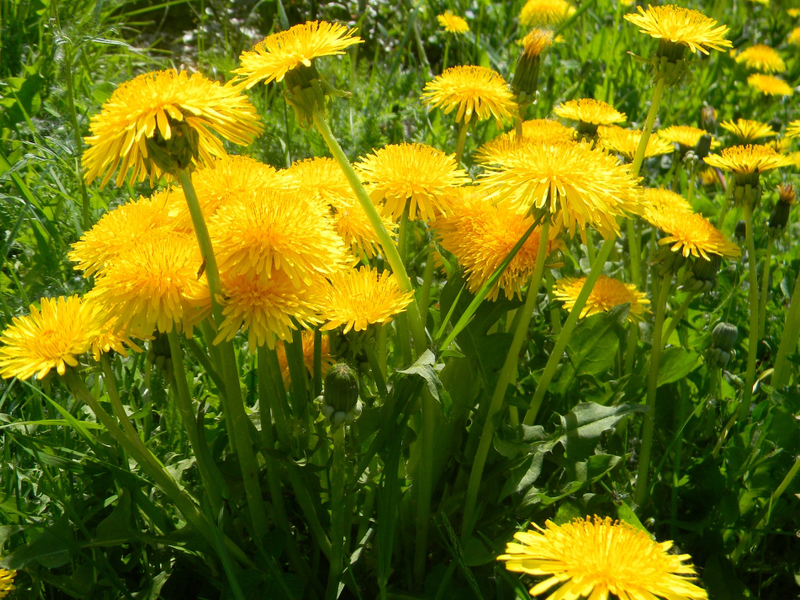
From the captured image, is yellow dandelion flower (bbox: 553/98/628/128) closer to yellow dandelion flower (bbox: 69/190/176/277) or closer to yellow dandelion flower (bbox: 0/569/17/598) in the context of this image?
yellow dandelion flower (bbox: 69/190/176/277)

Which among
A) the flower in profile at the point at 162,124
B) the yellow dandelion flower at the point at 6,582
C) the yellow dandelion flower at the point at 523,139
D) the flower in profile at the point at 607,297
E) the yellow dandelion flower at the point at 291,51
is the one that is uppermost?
the yellow dandelion flower at the point at 291,51

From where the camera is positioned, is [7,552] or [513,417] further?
[513,417]

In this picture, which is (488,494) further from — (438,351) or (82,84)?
(82,84)

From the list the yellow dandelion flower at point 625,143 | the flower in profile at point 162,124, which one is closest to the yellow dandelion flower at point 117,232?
the flower in profile at point 162,124

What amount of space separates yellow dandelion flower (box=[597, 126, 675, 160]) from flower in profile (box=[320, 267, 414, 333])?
914 millimetres

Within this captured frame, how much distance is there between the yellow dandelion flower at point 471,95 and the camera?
1.57m

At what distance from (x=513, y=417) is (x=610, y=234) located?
483 millimetres

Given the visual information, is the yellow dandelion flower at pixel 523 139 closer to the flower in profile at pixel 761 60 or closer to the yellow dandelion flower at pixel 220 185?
the yellow dandelion flower at pixel 220 185

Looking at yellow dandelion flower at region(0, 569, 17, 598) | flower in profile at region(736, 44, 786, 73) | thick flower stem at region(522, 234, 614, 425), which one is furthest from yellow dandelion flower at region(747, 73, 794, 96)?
yellow dandelion flower at region(0, 569, 17, 598)

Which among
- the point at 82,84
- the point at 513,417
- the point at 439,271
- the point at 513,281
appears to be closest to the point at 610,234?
the point at 513,281

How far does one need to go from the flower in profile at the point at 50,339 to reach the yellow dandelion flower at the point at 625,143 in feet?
4.35

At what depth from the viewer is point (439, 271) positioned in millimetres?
2203

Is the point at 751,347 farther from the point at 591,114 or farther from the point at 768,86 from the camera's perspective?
the point at 768,86

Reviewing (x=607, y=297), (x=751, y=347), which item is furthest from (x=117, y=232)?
(x=751, y=347)
